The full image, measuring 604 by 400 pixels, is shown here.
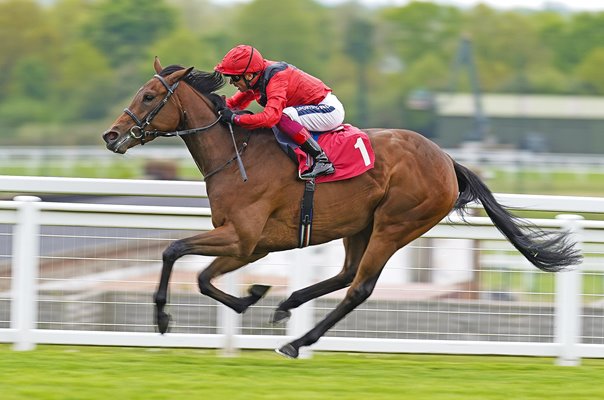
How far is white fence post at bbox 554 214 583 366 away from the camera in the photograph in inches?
256

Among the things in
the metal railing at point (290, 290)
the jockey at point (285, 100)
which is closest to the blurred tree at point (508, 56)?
the metal railing at point (290, 290)

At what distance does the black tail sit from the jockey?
907 mm

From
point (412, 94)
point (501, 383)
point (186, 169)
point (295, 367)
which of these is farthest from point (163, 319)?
point (412, 94)

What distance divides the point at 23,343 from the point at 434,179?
2.54m

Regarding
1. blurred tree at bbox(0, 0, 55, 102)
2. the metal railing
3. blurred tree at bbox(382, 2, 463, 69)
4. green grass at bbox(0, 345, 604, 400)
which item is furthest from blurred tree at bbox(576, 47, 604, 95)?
green grass at bbox(0, 345, 604, 400)

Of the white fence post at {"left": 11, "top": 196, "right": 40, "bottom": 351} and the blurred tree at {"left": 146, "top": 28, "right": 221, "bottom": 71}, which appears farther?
the blurred tree at {"left": 146, "top": 28, "right": 221, "bottom": 71}

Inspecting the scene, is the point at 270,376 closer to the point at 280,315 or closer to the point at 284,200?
the point at 280,315

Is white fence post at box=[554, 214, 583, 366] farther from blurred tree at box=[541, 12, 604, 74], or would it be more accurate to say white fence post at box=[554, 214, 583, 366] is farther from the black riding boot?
blurred tree at box=[541, 12, 604, 74]

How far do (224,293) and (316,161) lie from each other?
0.89 m

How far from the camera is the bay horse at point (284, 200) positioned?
19.7 ft

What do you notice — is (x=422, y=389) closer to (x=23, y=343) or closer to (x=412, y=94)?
(x=23, y=343)

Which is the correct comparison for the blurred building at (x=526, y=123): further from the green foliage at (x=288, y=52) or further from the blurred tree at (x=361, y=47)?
the blurred tree at (x=361, y=47)

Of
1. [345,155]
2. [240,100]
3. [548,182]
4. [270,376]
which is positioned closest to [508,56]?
[548,182]

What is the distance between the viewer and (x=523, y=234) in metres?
6.49
